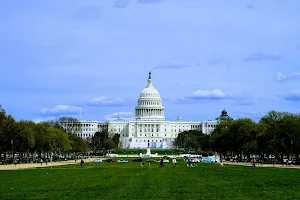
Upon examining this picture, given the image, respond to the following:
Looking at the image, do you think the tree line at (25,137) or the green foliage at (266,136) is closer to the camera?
the green foliage at (266,136)

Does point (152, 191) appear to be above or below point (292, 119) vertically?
below

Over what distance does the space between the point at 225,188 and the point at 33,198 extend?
411 inches

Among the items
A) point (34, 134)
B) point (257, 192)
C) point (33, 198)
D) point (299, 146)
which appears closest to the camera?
point (33, 198)

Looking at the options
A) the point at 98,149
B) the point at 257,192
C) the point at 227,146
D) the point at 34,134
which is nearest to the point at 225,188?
the point at 257,192

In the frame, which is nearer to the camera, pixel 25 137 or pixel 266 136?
pixel 266 136

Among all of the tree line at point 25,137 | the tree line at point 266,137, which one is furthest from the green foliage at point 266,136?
the tree line at point 25,137

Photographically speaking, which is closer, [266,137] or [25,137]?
[266,137]

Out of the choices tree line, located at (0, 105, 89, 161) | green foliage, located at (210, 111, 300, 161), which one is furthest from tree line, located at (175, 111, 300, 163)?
tree line, located at (0, 105, 89, 161)

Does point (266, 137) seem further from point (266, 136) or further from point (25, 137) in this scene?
point (25, 137)

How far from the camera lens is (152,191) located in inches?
1200

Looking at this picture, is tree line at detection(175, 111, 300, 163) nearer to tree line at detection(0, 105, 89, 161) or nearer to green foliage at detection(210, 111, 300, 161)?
green foliage at detection(210, 111, 300, 161)

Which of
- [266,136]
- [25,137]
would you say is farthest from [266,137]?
[25,137]

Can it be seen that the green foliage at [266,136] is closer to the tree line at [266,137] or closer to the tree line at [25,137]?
the tree line at [266,137]

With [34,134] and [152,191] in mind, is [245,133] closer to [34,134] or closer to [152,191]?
[34,134]
